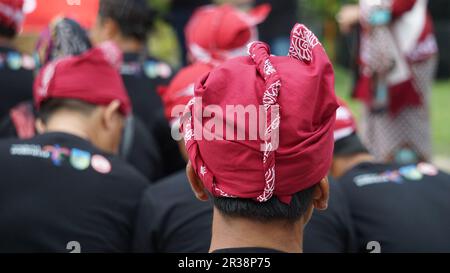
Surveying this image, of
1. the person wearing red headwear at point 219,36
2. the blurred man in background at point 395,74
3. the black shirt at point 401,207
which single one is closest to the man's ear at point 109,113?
the person wearing red headwear at point 219,36

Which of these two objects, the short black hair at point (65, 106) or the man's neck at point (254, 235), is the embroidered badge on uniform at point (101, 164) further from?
the man's neck at point (254, 235)

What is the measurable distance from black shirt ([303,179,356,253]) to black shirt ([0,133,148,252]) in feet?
2.21

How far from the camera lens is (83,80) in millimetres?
2936

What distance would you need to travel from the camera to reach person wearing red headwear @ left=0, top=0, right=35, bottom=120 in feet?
12.9

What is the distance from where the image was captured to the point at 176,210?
2.56m

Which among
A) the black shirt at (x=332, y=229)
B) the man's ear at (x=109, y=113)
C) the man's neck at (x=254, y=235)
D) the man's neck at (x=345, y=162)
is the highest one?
the man's ear at (x=109, y=113)

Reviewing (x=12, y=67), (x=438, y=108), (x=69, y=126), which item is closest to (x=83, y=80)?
(x=69, y=126)

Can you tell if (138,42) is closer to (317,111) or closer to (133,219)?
(133,219)

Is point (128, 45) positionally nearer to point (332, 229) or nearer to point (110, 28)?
point (110, 28)

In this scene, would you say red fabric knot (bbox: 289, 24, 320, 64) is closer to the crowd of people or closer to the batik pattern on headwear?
the crowd of people

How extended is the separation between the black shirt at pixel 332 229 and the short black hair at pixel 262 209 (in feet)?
2.04

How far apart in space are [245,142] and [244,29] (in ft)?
7.10

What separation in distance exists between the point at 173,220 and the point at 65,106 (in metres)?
0.72

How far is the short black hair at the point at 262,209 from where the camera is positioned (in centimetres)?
170
